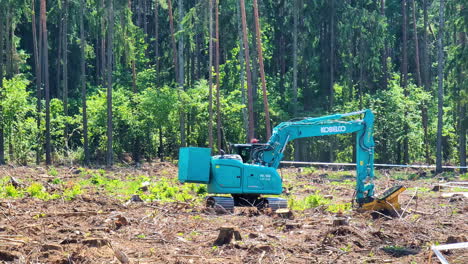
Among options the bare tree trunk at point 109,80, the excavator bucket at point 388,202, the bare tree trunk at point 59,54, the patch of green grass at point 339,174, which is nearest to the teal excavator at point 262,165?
the excavator bucket at point 388,202

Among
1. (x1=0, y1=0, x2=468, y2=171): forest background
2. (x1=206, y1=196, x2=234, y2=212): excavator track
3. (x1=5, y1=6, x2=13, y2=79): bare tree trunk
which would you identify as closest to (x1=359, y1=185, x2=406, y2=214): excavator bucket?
(x1=206, y1=196, x2=234, y2=212): excavator track

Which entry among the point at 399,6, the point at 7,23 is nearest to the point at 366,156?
the point at 7,23

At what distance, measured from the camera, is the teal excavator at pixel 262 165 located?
20359 mm

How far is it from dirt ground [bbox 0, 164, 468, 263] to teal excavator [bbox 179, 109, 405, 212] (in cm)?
88

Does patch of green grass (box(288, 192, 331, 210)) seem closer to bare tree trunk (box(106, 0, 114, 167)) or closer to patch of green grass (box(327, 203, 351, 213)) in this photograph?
patch of green grass (box(327, 203, 351, 213))

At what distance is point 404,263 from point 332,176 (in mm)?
23943

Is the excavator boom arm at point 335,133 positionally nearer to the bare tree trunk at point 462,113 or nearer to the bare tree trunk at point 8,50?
the bare tree trunk at point 462,113

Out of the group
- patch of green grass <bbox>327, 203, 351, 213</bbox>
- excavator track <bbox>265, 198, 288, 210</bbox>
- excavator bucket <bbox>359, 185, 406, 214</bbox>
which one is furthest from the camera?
excavator track <bbox>265, 198, 288, 210</bbox>

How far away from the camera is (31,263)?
1128cm

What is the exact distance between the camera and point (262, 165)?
69.9 feet

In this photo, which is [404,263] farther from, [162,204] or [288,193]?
[288,193]

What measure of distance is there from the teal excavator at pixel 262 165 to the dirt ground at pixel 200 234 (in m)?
0.88

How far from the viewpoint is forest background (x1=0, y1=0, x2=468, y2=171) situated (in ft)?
142

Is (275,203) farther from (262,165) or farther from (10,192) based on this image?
(10,192)
